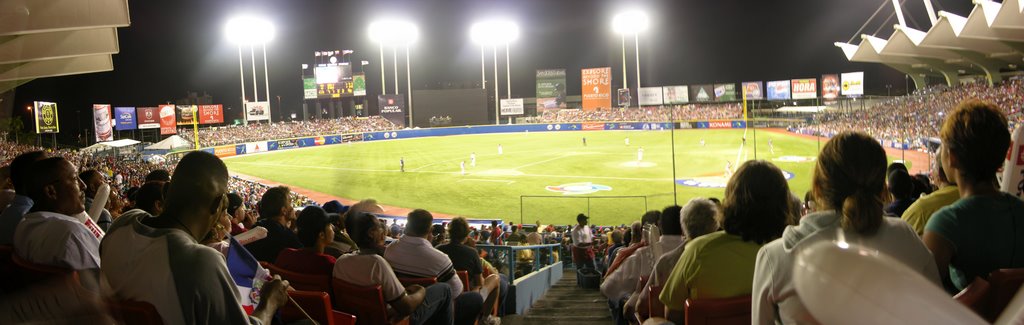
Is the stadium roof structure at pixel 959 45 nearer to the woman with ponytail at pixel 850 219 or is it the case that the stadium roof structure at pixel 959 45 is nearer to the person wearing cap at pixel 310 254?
the person wearing cap at pixel 310 254

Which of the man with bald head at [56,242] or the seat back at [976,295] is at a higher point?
the man with bald head at [56,242]

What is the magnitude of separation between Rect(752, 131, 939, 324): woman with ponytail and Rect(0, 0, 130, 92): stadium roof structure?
14315mm

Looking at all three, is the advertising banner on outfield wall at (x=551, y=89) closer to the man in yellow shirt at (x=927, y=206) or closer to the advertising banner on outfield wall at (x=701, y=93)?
the advertising banner on outfield wall at (x=701, y=93)

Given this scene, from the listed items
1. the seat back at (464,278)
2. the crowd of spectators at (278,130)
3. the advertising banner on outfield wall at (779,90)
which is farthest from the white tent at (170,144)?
the advertising banner on outfield wall at (779,90)

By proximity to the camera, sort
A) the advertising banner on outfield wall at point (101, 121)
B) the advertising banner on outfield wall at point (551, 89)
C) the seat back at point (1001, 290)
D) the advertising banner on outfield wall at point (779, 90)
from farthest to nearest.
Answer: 1. the advertising banner on outfield wall at point (551, 89)
2. the advertising banner on outfield wall at point (779, 90)
3. the advertising banner on outfield wall at point (101, 121)
4. the seat back at point (1001, 290)

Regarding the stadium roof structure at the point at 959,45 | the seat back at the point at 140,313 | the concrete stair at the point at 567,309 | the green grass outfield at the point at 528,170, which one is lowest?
the green grass outfield at the point at 528,170

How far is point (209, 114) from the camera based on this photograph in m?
71.5

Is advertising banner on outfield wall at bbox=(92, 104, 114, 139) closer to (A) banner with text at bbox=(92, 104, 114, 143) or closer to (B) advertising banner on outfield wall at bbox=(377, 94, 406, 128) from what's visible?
(A) banner with text at bbox=(92, 104, 114, 143)

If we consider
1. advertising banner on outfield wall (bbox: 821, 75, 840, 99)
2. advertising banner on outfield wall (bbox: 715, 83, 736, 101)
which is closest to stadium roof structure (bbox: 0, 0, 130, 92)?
advertising banner on outfield wall (bbox: 821, 75, 840, 99)

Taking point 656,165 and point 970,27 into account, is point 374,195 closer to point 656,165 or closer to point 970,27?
point 656,165

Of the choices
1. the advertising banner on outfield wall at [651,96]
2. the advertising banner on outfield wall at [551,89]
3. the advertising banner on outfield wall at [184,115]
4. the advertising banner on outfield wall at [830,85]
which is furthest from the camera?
the advertising banner on outfield wall at [551,89]

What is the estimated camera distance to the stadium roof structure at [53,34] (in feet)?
54.3

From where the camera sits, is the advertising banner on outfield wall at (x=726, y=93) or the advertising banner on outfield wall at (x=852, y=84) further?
the advertising banner on outfield wall at (x=726, y=93)

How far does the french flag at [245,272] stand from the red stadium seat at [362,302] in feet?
4.23
